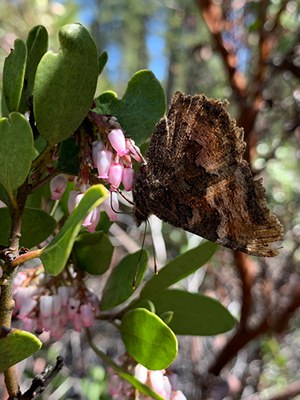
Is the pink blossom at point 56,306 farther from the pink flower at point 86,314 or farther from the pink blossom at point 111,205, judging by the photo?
the pink blossom at point 111,205

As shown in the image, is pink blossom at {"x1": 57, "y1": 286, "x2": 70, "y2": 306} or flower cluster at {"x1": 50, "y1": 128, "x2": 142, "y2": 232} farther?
pink blossom at {"x1": 57, "y1": 286, "x2": 70, "y2": 306}

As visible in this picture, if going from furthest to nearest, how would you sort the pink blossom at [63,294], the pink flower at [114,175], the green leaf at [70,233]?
the pink blossom at [63,294]
the pink flower at [114,175]
the green leaf at [70,233]

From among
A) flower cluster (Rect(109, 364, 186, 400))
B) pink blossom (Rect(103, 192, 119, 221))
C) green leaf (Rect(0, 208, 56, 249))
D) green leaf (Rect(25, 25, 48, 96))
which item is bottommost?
flower cluster (Rect(109, 364, 186, 400))

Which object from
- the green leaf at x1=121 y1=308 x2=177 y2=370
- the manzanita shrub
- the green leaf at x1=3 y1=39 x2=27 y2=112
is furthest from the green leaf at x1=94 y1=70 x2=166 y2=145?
the green leaf at x1=121 y1=308 x2=177 y2=370

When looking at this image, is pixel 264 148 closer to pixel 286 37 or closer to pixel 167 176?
pixel 286 37

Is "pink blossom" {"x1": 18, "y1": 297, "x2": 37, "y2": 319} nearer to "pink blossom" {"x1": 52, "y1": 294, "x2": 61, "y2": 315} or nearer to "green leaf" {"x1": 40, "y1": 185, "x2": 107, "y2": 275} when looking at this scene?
"pink blossom" {"x1": 52, "y1": 294, "x2": 61, "y2": 315}

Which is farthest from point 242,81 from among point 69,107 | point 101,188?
point 101,188

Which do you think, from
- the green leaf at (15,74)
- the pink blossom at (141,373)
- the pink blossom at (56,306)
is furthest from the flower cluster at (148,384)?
the green leaf at (15,74)
